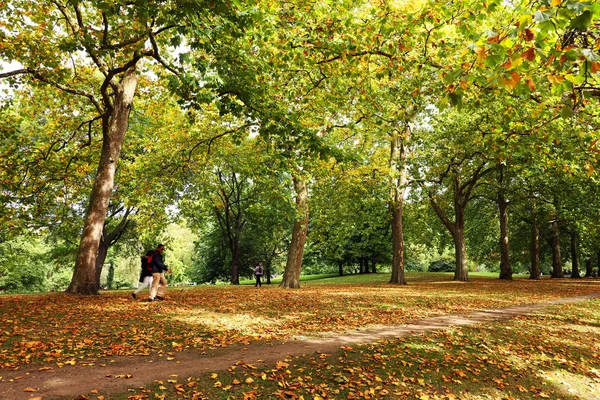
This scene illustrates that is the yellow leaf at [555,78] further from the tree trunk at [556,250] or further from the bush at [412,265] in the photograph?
the bush at [412,265]

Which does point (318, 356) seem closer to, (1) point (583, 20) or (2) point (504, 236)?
(1) point (583, 20)

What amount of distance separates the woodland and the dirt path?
4.28 meters

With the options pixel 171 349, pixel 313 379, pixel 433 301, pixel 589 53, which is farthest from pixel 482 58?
pixel 433 301

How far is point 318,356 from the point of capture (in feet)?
21.2

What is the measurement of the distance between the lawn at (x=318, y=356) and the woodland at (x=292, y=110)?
4350 millimetres

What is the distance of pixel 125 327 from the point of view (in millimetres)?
7895

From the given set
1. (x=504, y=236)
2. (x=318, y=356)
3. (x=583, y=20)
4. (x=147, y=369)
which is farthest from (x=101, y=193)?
(x=504, y=236)

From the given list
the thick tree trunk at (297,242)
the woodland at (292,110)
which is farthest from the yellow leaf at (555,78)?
the thick tree trunk at (297,242)

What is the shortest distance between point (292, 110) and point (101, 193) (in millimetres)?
7682

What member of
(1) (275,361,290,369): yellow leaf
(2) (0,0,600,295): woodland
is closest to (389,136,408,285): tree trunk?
(2) (0,0,600,295): woodland

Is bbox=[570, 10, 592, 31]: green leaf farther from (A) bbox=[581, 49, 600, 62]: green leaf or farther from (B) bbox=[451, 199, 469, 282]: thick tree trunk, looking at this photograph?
(B) bbox=[451, 199, 469, 282]: thick tree trunk

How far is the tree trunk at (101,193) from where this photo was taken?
1238 cm

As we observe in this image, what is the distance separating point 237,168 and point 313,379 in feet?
62.8

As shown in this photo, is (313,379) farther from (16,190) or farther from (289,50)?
(16,190)
